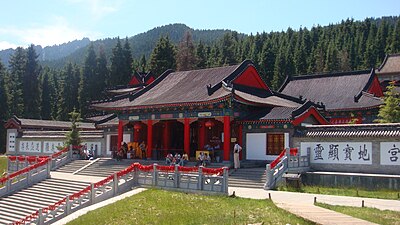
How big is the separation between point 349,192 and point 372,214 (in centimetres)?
568

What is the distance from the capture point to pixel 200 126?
27047mm

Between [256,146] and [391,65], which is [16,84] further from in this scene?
[391,65]

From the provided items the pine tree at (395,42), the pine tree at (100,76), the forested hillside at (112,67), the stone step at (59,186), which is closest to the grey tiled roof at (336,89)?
the stone step at (59,186)

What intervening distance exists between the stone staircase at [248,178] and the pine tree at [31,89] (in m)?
42.9

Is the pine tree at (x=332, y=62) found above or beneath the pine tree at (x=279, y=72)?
above

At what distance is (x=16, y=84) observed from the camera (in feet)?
188

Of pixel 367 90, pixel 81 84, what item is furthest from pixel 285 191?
pixel 81 84

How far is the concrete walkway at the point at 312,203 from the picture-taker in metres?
11.9

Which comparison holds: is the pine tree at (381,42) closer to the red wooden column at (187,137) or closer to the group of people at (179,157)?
the group of people at (179,157)

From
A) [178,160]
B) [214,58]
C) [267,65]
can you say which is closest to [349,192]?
[178,160]

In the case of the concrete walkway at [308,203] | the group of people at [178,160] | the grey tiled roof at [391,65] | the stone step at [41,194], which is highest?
the grey tiled roof at [391,65]

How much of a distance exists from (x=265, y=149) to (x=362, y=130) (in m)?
5.31

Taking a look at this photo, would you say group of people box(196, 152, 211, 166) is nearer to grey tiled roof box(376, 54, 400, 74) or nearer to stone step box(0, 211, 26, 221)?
stone step box(0, 211, 26, 221)

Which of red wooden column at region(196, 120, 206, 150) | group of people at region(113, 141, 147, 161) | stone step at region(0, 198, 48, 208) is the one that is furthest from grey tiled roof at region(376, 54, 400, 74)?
stone step at region(0, 198, 48, 208)
